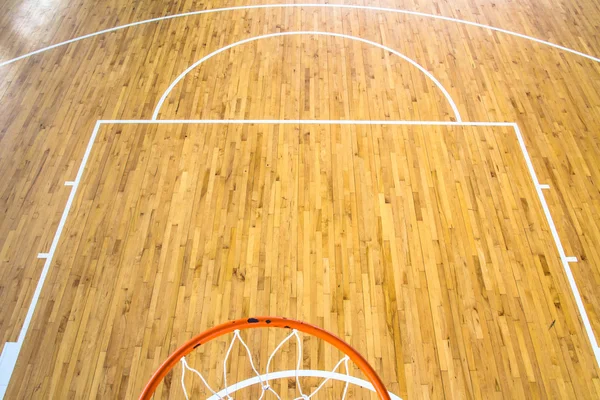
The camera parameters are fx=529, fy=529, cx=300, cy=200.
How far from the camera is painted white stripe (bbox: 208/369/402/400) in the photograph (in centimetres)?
377

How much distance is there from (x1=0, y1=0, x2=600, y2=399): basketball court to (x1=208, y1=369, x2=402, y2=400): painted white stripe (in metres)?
0.02

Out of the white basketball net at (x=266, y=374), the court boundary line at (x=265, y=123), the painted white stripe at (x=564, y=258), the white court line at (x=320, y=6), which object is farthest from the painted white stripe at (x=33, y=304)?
the painted white stripe at (x=564, y=258)

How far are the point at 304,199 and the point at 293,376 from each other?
168 centimetres

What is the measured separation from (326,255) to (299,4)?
4041mm

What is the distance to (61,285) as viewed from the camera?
4359 mm

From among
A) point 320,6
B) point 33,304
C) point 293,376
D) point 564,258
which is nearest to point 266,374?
point 293,376

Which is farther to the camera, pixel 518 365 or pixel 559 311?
pixel 559 311

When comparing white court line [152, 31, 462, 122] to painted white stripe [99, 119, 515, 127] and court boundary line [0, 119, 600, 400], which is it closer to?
painted white stripe [99, 119, 515, 127]

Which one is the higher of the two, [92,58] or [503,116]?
[92,58]

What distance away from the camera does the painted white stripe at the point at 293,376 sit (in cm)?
377

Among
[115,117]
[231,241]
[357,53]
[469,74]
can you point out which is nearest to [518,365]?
[231,241]

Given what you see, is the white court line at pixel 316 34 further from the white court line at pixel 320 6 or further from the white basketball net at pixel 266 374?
the white basketball net at pixel 266 374

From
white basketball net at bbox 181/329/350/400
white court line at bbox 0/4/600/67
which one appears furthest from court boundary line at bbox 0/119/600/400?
white court line at bbox 0/4/600/67

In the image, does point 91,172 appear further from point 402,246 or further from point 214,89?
Result: point 402,246
